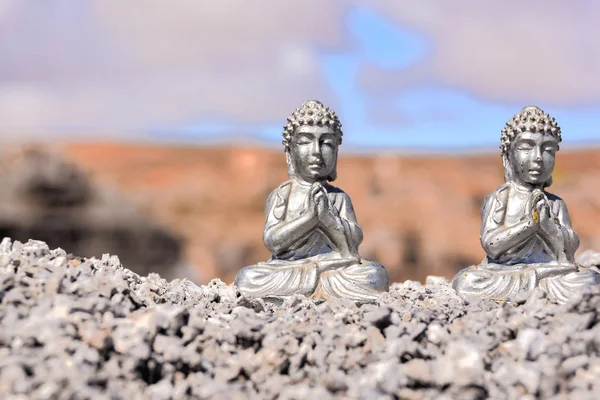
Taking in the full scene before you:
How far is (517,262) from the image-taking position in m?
5.60

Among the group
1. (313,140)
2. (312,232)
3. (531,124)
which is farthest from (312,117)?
(531,124)

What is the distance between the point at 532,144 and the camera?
566cm

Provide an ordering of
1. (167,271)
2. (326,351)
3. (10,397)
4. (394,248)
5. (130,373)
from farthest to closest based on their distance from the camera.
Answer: (167,271) → (394,248) → (326,351) → (130,373) → (10,397)

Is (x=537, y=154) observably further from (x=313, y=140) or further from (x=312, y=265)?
(x=312, y=265)

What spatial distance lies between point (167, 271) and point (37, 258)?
28.0 ft

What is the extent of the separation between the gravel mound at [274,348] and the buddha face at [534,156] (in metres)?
1.86

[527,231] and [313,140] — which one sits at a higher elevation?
[313,140]

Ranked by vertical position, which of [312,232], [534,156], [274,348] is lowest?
[274,348]

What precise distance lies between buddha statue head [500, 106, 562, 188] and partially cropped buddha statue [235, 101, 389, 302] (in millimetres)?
1274

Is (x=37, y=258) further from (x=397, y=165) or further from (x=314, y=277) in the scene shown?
(x=397, y=165)

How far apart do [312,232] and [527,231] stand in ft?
5.03

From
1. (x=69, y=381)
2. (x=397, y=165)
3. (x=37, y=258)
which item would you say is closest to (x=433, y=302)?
(x=37, y=258)

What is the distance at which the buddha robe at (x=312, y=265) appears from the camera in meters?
5.33

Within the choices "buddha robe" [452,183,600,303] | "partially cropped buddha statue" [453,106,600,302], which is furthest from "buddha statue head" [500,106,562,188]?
"buddha robe" [452,183,600,303]
